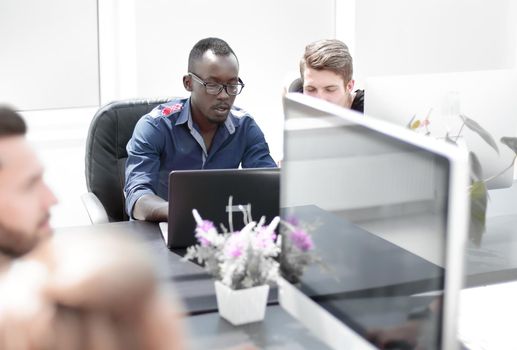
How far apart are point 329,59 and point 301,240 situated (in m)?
1.47

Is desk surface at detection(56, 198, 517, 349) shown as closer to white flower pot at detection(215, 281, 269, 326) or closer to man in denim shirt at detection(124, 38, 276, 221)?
white flower pot at detection(215, 281, 269, 326)

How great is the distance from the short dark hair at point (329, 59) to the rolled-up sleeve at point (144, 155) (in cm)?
63

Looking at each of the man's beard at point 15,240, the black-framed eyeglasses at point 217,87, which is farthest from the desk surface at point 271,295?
the man's beard at point 15,240

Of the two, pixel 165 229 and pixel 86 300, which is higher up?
pixel 86 300

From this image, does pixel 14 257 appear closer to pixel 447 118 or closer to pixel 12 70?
pixel 447 118

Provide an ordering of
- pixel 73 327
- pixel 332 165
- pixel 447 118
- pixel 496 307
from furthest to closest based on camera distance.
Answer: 1. pixel 447 118
2. pixel 496 307
3. pixel 332 165
4. pixel 73 327

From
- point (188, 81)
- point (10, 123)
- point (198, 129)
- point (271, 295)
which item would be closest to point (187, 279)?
point (271, 295)

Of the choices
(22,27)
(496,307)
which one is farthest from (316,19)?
(496,307)

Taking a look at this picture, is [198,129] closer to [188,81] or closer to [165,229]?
[188,81]

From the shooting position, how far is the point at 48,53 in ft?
A: 12.7

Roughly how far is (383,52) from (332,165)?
10.4 ft

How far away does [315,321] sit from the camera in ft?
5.18

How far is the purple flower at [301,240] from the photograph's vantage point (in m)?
1.61

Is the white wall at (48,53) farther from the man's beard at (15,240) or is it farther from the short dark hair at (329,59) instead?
the man's beard at (15,240)
